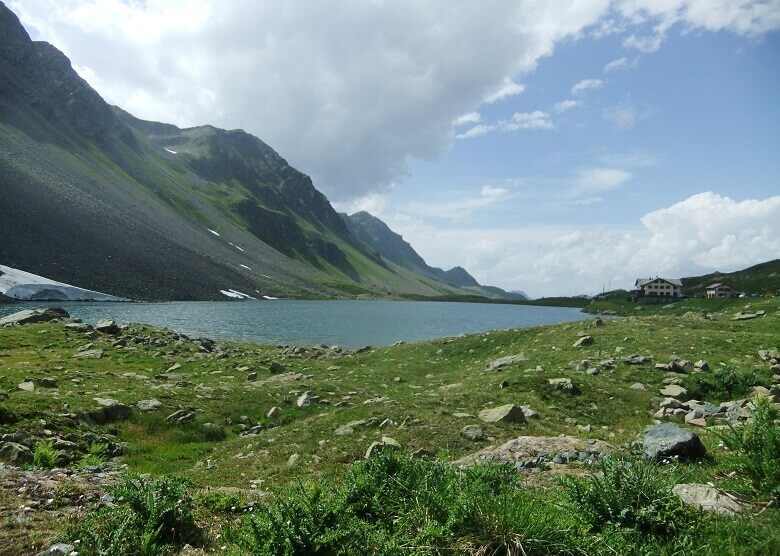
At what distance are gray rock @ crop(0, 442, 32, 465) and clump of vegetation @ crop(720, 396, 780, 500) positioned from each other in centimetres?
1588

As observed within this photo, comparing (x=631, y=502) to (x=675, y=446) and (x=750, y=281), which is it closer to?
(x=675, y=446)

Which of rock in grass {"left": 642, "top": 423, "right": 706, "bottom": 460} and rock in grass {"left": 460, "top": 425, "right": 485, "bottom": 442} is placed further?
rock in grass {"left": 460, "top": 425, "right": 485, "bottom": 442}

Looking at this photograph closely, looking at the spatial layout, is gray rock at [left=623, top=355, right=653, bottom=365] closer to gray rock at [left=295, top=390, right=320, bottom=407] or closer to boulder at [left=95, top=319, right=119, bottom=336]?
gray rock at [left=295, top=390, right=320, bottom=407]

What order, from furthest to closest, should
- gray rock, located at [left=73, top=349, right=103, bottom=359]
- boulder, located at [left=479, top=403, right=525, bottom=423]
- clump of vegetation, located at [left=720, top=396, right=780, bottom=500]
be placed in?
gray rock, located at [left=73, top=349, right=103, bottom=359] → boulder, located at [left=479, top=403, right=525, bottom=423] → clump of vegetation, located at [left=720, top=396, right=780, bottom=500]

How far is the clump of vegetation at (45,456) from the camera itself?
11477 millimetres

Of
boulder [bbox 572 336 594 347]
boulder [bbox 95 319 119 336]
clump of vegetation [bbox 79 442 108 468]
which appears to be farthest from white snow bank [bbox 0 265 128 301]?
boulder [bbox 572 336 594 347]

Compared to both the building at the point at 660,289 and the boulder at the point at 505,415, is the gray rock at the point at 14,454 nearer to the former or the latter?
the boulder at the point at 505,415

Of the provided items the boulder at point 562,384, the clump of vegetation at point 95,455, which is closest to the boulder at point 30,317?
the clump of vegetation at point 95,455

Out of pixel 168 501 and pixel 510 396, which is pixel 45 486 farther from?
pixel 510 396

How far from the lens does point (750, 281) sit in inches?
6319

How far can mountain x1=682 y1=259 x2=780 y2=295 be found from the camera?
478 feet

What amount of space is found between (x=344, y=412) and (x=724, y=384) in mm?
17784

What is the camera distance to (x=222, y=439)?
1797cm

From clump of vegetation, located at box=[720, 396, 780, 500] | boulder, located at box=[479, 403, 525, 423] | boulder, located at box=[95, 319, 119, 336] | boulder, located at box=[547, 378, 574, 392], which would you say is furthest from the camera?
boulder, located at box=[95, 319, 119, 336]
